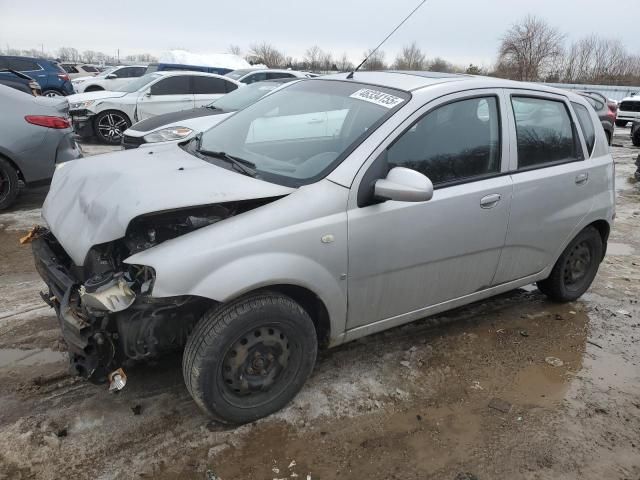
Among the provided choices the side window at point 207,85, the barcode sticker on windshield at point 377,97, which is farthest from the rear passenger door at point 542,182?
the side window at point 207,85

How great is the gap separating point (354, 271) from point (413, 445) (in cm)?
95

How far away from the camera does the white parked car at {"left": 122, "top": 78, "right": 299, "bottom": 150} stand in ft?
22.8

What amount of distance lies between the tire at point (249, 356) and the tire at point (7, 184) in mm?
5051

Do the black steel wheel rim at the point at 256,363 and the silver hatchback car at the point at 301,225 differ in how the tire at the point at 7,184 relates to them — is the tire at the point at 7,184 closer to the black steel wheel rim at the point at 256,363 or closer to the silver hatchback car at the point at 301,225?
the silver hatchback car at the point at 301,225

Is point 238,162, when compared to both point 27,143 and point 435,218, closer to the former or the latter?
point 435,218

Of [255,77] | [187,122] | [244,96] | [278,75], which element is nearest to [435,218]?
[187,122]

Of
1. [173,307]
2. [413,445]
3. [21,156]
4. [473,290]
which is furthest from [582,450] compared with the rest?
[21,156]

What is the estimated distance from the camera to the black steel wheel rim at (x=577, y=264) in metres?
4.24

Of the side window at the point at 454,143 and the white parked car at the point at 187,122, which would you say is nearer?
the side window at the point at 454,143

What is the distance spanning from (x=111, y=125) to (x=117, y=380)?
1003cm

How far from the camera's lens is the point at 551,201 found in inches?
145

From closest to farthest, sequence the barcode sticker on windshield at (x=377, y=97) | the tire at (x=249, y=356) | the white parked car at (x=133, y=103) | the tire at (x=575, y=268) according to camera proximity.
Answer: the tire at (x=249, y=356) → the barcode sticker on windshield at (x=377, y=97) → the tire at (x=575, y=268) → the white parked car at (x=133, y=103)

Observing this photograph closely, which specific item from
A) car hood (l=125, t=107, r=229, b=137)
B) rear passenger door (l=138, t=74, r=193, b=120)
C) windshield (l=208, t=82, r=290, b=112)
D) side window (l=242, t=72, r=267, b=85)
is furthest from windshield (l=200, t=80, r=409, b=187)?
side window (l=242, t=72, r=267, b=85)

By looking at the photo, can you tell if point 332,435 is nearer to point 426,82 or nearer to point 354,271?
point 354,271
